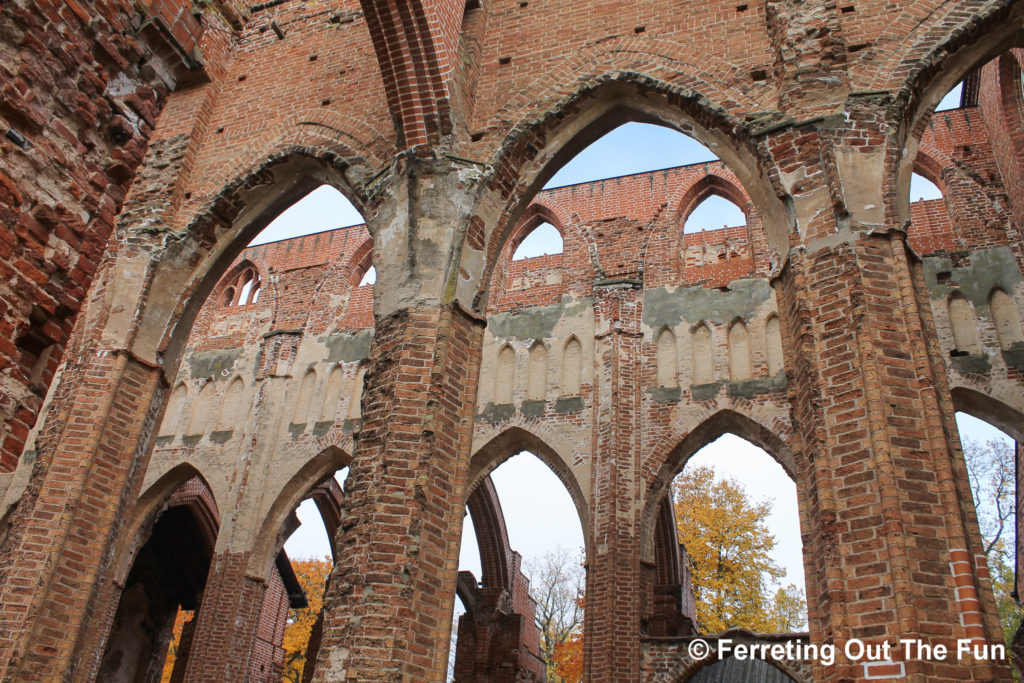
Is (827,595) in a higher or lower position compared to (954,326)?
lower

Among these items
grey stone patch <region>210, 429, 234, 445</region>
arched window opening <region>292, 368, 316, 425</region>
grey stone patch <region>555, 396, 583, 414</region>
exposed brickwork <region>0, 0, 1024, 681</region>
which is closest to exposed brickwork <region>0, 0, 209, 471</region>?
exposed brickwork <region>0, 0, 1024, 681</region>

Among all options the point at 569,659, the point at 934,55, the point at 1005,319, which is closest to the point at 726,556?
the point at 569,659

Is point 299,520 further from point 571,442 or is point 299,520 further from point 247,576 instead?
point 571,442

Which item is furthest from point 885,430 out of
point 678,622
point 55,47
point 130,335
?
point 678,622

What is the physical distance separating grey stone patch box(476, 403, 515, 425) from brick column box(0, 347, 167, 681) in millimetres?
6007

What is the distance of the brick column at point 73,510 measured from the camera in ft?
20.4

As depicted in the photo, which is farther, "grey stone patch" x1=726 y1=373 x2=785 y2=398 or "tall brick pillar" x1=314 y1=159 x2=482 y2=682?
"grey stone patch" x1=726 y1=373 x2=785 y2=398

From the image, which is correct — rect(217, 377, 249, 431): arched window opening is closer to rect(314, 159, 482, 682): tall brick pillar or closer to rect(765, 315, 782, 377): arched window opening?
rect(314, 159, 482, 682): tall brick pillar

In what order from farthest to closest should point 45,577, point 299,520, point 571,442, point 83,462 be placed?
point 299,520
point 571,442
point 83,462
point 45,577

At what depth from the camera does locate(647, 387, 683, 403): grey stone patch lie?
12.0 m

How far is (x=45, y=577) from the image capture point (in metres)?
6.40

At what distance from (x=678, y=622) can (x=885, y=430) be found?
9094mm

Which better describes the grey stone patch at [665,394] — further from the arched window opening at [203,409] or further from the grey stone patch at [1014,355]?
the arched window opening at [203,409]

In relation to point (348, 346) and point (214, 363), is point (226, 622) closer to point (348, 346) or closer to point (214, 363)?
point (348, 346)
